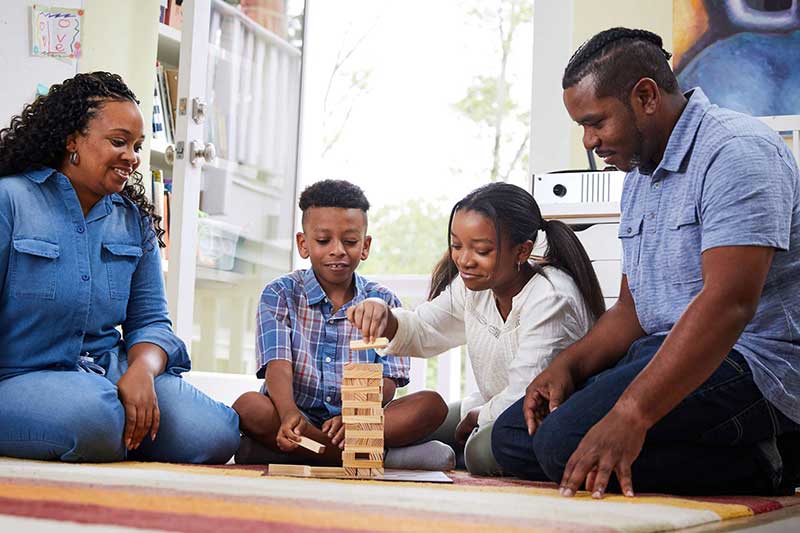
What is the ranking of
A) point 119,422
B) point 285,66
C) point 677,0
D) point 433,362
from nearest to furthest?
point 119,422
point 677,0
point 285,66
point 433,362

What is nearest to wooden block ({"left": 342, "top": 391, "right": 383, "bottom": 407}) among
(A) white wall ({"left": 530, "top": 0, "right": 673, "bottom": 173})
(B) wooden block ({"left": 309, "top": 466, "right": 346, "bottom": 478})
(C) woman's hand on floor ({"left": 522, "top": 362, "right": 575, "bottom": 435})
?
(B) wooden block ({"left": 309, "top": 466, "right": 346, "bottom": 478})

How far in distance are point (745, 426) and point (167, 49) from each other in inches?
99.7

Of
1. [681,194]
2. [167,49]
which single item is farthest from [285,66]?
[681,194]

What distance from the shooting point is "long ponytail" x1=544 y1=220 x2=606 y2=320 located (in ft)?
6.35

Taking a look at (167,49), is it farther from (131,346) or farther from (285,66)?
(131,346)

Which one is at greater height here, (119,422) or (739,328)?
(739,328)

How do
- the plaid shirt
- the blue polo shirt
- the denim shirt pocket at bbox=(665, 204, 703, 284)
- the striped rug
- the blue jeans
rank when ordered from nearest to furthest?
1. the striped rug
2. the blue polo shirt
3. the denim shirt pocket at bbox=(665, 204, 703, 284)
4. the blue jeans
5. the plaid shirt

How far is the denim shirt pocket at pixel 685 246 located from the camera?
147cm

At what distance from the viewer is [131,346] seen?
1.97 metres

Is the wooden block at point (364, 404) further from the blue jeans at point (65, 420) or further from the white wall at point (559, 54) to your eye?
the white wall at point (559, 54)

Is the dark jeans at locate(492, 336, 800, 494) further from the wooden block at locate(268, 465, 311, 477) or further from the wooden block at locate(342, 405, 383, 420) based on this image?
the wooden block at locate(268, 465, 311, 477)

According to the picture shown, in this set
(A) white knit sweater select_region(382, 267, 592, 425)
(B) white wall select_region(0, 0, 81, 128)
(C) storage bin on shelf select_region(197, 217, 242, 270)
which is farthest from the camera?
(C) storage bin on shelf select_region(197, 217, 242, 270)

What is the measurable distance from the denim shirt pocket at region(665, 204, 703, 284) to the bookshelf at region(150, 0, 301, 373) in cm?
181

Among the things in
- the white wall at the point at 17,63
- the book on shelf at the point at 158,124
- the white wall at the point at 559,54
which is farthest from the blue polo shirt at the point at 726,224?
the book on shelf at the point at 158,124
